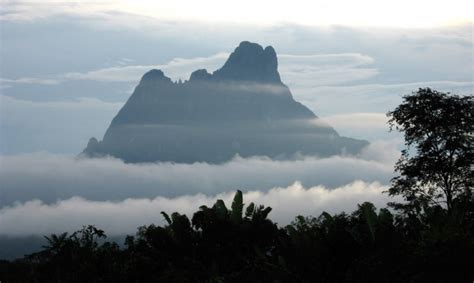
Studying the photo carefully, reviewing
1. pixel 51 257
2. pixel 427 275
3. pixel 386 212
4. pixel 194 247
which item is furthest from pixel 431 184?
pixel 51 257

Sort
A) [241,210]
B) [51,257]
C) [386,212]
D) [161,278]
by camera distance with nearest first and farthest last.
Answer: [386,212]
[161,278]
[241,210]
[51,257]

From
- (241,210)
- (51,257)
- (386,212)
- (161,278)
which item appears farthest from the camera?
(51,257)

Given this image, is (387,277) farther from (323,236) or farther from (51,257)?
(51,257)

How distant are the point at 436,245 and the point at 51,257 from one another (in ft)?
103

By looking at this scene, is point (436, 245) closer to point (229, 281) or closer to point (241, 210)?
point (229, 281)

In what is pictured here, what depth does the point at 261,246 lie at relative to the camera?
137ft

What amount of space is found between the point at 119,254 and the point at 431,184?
19.2 metres

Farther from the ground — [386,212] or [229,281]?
[386,212]

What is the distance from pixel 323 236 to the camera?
36.5 metres

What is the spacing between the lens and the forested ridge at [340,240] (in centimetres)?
3012

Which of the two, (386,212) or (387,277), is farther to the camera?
(386,212)

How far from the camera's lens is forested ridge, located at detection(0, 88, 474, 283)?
98.8 ft

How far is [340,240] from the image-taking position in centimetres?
3584

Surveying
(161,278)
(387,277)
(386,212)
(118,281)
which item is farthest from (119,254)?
(387,277)
